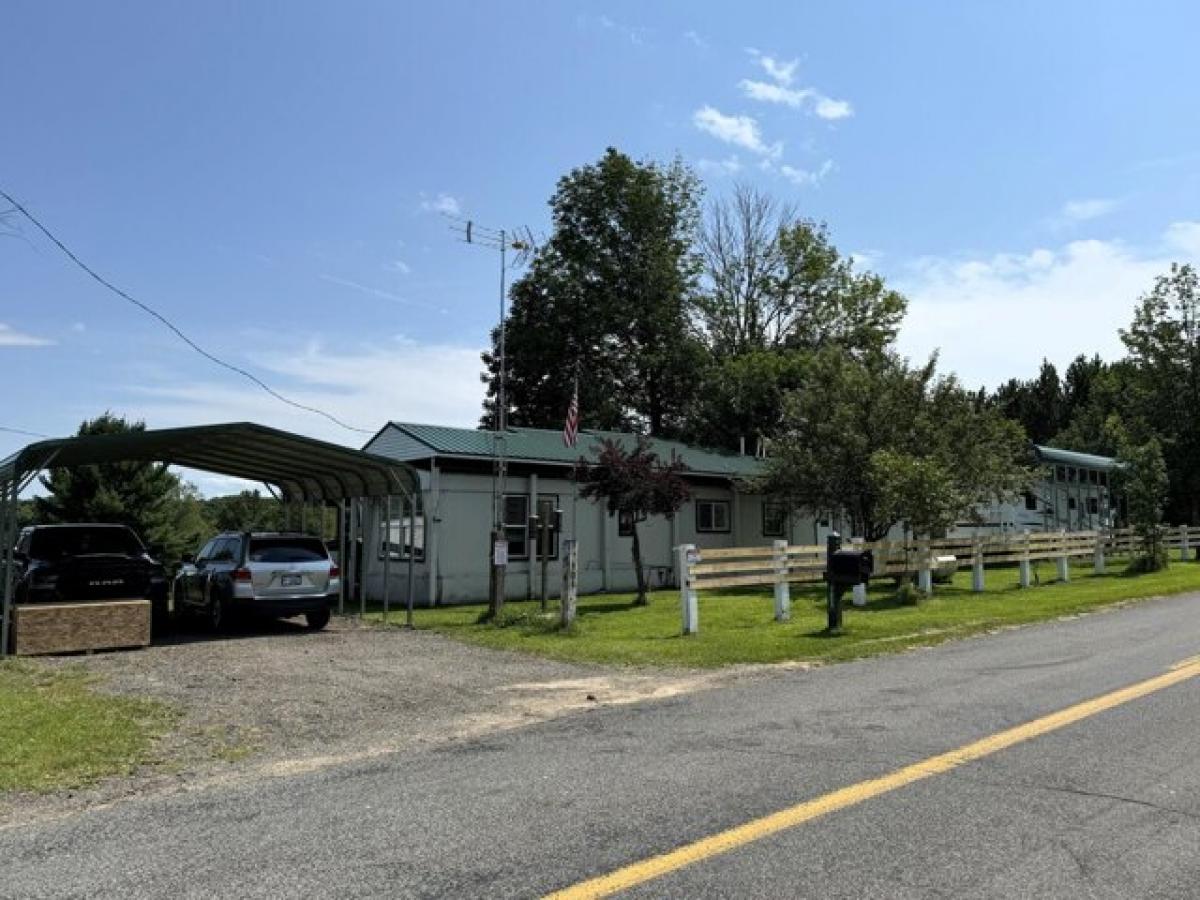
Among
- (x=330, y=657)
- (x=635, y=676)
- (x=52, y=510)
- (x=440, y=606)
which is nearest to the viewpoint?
(x=635, y=676)

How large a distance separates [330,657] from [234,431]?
472cm

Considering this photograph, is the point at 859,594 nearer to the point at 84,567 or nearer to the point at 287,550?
the point at 287,550

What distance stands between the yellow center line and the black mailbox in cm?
523

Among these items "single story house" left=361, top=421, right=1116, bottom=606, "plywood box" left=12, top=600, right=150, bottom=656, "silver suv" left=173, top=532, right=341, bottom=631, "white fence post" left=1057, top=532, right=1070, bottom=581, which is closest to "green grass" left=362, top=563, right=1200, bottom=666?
"white fence post" left=1057, top=532, right=1070, bottom=581

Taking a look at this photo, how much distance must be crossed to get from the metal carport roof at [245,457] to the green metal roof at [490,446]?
2068 millimetres

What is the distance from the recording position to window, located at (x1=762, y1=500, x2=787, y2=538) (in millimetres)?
29266

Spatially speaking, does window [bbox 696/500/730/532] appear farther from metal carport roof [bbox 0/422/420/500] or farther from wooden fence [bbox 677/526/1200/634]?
metal carport roof [bbox 0/422/420/500]

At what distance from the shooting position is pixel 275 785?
6.16 m

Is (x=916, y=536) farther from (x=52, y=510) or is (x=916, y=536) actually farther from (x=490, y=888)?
(x=52, y=510)

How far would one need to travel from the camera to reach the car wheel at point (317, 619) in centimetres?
1647

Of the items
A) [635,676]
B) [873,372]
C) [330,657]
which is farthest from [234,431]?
[873,372]

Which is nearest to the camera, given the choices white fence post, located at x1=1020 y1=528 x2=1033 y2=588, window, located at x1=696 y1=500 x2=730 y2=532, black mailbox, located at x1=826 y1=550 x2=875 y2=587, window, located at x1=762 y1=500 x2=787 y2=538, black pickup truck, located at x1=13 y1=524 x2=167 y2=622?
black mailbox, located at x1=826 y1=550 x2=875 y2=587

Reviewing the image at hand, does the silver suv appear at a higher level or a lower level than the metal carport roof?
lower

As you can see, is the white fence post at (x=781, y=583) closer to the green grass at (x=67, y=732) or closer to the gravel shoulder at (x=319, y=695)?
the gravel shoulder at (x=319, y=695)
